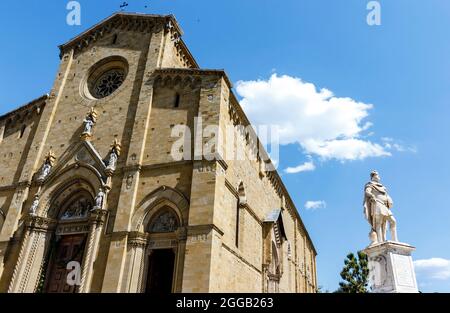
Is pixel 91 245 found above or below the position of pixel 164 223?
below

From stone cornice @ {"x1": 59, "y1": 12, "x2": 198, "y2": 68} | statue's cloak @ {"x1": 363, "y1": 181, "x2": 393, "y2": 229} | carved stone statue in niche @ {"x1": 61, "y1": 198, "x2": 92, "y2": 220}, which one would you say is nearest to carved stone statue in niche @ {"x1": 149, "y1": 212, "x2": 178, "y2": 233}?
carved stone statue in niche @ {"x1": 61, "y1": 198, "x2": 92, "y2": 220}

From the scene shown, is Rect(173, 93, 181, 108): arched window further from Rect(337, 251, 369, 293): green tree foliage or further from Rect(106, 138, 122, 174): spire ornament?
Rect(337, 251, 369, 293): green tree foliage

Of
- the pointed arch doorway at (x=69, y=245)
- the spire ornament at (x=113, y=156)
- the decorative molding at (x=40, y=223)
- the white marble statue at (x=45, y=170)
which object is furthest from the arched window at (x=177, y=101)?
the decorative molding at (x=40, y=223)

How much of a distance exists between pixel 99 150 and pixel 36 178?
3580mm

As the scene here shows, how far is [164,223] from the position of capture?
14.9 metres

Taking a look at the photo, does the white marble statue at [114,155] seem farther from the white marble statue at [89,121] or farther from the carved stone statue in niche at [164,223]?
the carved stone statue in niche at [164,223]

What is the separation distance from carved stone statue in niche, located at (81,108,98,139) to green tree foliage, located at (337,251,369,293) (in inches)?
1367

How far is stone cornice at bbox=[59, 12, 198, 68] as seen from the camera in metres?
20.1

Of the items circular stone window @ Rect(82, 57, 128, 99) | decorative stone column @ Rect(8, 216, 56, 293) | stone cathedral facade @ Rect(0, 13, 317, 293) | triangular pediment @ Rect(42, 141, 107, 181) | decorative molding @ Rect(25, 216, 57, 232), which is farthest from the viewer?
circular stone window @ Rect(82, 57, 128, 99)

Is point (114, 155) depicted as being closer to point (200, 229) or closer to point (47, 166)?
point (47, 166)

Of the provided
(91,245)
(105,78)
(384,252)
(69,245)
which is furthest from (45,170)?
(384,252)

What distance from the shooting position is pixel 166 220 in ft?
49.1

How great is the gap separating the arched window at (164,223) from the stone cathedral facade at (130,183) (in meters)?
0.05

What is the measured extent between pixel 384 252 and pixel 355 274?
37.1 metres
